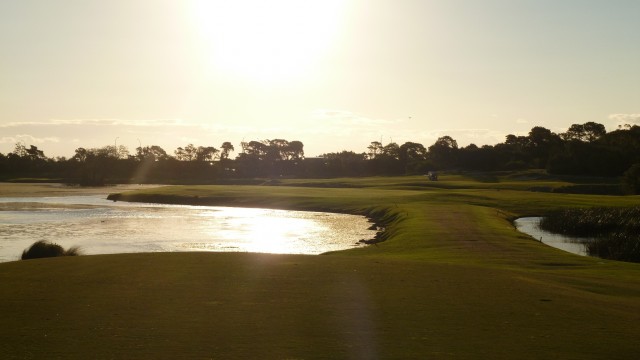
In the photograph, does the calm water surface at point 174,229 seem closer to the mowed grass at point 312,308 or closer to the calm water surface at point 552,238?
the calm water surface at point 552,238

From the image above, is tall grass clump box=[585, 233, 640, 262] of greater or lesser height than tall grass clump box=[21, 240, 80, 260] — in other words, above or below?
below

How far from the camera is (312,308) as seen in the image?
17.7 m

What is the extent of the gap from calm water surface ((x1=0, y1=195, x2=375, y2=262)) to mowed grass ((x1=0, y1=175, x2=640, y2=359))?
17083 mm

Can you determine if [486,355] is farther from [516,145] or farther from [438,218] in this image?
[516,145]

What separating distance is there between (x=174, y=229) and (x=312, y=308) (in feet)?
135

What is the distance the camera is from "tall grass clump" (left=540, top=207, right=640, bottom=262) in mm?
42562

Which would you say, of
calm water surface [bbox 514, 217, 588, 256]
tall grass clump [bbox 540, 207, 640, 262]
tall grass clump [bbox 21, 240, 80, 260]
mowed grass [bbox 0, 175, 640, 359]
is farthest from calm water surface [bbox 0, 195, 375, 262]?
mowed grass [bbox 0, 175, 640, 359]

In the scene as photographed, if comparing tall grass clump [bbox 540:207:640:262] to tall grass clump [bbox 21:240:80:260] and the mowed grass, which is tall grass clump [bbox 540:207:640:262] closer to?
the mowed grass

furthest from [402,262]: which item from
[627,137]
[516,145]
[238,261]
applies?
[516,145]

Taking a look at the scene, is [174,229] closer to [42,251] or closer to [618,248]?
[42,251]

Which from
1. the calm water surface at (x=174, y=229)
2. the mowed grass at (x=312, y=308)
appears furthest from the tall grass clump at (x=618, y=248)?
the calm water surface at (x=174, y=229)

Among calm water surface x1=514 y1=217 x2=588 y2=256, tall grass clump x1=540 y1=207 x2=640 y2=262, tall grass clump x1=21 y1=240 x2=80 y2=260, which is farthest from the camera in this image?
calm water surface x1=514 y1=217 x2=588 y2=256

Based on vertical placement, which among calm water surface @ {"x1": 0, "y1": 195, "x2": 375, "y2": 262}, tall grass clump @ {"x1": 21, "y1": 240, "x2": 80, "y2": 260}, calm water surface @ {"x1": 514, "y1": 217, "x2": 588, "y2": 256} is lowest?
calm water surface @ {"x1": 514, "y1": 217, "x2": 588, "y2": 256}

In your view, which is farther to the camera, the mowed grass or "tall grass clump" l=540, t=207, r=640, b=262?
"tall grass clump" l=540, t=207, r=640, b=262
